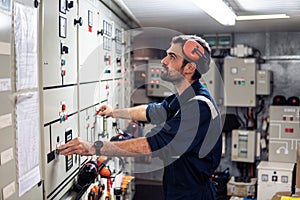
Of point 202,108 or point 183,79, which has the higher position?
point 183,79

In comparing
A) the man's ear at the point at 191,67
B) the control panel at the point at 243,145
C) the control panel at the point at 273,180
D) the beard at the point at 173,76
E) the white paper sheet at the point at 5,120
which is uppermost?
the man's ear at the point at 191,67

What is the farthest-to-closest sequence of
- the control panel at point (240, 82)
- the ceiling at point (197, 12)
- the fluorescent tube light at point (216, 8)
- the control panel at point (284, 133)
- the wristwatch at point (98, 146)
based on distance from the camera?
the control panel at point (240, 82) → the control panel at point (284, 133) → the ceiling at point (197, 12) → the fluorescent tube light at point (216, 8) → the wristwatch at point (98, 146)

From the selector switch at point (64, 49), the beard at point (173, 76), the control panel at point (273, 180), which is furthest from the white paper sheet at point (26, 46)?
the control panel at point (273, 180)

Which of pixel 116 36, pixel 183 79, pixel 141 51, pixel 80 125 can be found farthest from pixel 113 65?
pixel 141 51

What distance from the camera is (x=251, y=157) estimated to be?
606 centimetres

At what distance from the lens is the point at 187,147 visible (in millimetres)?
2217

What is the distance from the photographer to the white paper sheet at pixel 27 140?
72.4 inches

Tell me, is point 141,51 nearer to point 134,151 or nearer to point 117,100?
point 117,100

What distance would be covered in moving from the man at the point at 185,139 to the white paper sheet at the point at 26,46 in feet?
1.59

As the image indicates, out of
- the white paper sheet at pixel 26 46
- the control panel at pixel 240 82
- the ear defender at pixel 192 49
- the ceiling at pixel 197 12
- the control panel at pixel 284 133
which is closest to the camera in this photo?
the white paper sheet at pixel 26 46

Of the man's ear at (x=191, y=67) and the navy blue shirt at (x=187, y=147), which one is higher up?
the man's ear at (x=191, y=67)

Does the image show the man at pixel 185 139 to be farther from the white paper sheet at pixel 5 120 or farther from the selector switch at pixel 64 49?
the selector switch at pixel 64 49

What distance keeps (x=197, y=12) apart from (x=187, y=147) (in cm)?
236

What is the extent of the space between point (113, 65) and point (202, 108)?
2.11 meters
